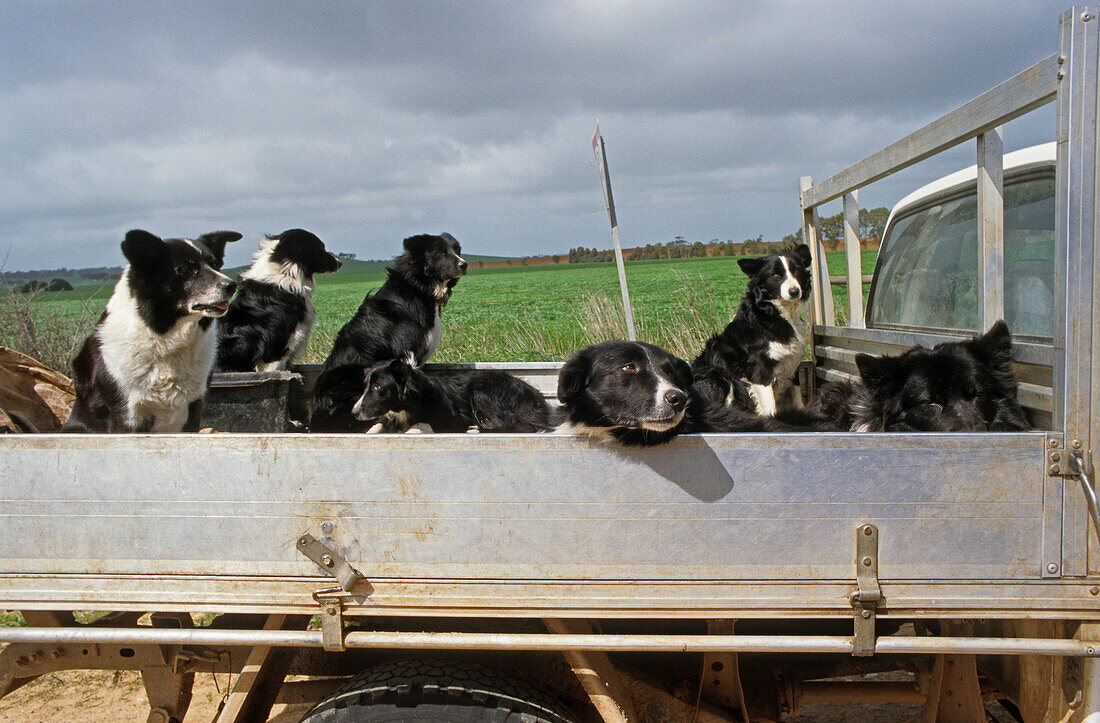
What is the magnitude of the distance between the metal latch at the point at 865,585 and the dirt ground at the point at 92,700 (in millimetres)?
3391

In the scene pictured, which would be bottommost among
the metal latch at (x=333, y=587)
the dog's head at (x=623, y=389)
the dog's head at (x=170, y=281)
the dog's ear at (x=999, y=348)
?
the metal latch at (x=333, y=587)

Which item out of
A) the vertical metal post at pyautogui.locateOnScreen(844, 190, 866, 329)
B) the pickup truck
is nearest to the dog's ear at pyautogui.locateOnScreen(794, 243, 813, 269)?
the vertical metal post at pyautogui.locateOnScreen(844, 190, 866, 329)

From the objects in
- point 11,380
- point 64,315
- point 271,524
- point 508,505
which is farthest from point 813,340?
point 64,315

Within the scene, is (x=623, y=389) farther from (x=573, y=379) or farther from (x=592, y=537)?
(x=592, y=537)

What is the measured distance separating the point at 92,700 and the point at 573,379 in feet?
12.3

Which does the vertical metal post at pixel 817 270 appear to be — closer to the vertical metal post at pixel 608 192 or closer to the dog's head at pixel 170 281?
the vertical metal post at pixel 608 192

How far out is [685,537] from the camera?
175 cm

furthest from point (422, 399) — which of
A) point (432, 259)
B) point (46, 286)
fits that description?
point (46, 286)

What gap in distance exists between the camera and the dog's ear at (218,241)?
401 centimetres

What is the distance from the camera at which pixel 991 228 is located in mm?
2643

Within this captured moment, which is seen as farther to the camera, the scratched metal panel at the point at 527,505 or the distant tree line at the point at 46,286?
the distant tree line at the point at 46,286

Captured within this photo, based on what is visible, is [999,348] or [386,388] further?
[386,388]

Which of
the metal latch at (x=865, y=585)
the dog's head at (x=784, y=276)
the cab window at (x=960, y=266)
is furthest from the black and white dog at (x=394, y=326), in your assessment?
the metal latch at (x=865, y=585)

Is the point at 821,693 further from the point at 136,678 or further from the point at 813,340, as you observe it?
the point at 136,678
